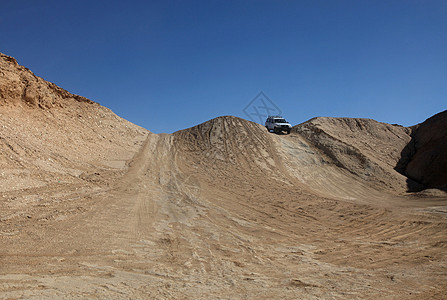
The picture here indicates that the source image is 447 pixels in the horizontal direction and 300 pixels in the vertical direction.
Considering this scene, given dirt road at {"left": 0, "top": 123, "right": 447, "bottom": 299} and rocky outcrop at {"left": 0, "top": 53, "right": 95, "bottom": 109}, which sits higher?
rocky outcrop at {"left": 0, "top": 53, "right": 95, "bottom": 109}

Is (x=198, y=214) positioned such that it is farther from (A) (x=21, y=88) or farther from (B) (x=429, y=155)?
(B) (x=429, y=155)

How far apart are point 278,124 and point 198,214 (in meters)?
19.7

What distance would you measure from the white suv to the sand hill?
4.20 meters

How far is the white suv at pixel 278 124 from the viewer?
27.4 m

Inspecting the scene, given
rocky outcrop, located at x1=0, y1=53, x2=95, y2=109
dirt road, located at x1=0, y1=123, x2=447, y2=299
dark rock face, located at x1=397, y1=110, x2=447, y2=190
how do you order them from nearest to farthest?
dirt road, located at x1=0, y1=123, x2=447, y2=299 → rocky outcrop, located at x1=0, y1=53, x2=95, y2=109 → dark rock face, located at x1=397, y1=110, x2=447, y2=190

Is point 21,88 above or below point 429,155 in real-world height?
above

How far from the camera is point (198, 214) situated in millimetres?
9219

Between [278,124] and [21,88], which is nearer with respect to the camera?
[21,88]

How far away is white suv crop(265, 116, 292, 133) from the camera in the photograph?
27.4 meters

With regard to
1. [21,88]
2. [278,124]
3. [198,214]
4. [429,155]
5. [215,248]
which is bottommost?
[215,248]

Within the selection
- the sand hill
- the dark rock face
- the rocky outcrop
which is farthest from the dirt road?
the rocky outcrop

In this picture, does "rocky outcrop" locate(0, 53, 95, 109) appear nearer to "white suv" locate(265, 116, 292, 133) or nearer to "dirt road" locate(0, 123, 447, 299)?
"dirt road" locate(0, 123, 447, 299)

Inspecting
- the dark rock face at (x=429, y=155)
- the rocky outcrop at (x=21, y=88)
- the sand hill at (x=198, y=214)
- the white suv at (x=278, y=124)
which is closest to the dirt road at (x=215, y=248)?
the sand hill at (x=198, y=214)

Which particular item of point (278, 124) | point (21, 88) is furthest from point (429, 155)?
point (21, 88)
